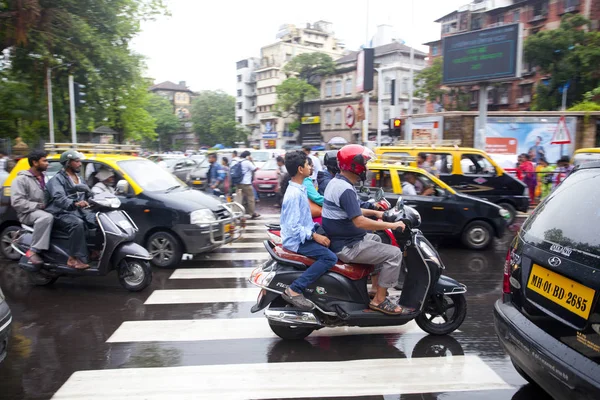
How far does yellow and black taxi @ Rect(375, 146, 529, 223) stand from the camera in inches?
450

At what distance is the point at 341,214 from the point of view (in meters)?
4.32

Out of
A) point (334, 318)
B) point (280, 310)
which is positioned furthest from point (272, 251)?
point (334, 318)

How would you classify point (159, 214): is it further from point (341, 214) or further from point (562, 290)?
point (562, 290)

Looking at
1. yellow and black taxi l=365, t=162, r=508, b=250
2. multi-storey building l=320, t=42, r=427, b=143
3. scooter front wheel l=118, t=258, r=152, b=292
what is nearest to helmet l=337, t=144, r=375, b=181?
scooter front wheel l=118, t=258, r=152, b=292

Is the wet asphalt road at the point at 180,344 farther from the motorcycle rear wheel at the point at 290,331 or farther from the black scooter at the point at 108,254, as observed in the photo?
the black scooter at the point at 108,254

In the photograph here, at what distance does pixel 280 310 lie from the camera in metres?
4.43

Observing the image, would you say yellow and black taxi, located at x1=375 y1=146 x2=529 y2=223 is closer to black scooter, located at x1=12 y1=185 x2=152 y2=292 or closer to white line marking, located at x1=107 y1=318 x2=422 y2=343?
black scooter, located at x1=12 y1=185 x2=152 y2=292

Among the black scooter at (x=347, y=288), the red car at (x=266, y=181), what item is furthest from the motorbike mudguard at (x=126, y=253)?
the red car at (x=266, y=181)

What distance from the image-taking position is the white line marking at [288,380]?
3.65m

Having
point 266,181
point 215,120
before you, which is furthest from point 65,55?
point 215,120

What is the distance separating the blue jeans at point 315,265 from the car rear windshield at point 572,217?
169 cm

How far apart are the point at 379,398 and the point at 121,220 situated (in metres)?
4.38

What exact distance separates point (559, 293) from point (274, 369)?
7.78 ft

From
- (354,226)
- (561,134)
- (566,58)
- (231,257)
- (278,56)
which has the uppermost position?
(278,56)
